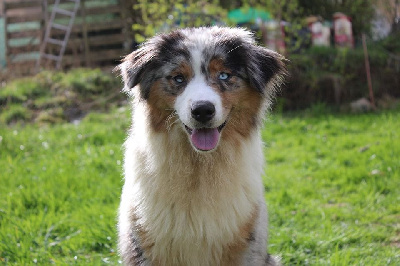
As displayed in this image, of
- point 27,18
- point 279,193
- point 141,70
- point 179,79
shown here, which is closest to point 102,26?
point 27,18

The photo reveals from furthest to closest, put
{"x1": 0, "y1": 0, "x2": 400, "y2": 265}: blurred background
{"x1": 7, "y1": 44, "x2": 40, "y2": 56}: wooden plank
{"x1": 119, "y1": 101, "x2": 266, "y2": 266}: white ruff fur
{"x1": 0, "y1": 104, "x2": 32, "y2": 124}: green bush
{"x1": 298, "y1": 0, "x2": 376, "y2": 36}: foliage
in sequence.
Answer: {"x1": 7, "y1": 44, "x2": 40, "y2": 56}: wooden plank, {"x1": 298, "y1": 0, "x2": 376, "y2": 36}: foliage, {"x1": 0, "y1": 104, "x2": 32, "y2": 124}: green bush, {"x1": 0, "y1": 0, "x2": 400, "y2": 265}: blurred background, {"x1": 119, "y1": 101, "x2": 266, "y2": 266}: white ruff fur

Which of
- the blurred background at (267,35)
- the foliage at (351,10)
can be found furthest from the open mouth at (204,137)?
the foliage at (351,10)

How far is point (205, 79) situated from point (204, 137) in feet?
1.11

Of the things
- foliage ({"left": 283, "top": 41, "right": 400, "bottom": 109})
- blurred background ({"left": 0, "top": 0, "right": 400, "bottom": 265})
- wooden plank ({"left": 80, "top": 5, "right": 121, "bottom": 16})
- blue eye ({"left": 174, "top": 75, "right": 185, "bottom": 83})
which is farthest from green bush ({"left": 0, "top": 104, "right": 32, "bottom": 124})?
blue eye ({"left": 174, "top": 75, "right": 185, "bottom": 83})

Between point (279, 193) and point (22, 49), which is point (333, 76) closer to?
point (279, 193)

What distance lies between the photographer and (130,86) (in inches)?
112

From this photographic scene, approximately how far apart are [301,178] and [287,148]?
1227 mm

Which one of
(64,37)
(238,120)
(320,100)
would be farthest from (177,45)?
→ (64,37)

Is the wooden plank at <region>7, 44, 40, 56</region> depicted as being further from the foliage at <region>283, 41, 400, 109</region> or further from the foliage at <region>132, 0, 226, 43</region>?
the foliage at <region>283, 41, 400, 109</region>

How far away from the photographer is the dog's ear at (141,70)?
112 inches

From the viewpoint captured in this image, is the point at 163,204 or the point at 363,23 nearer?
the point at 163,204

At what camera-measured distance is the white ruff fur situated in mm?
2832

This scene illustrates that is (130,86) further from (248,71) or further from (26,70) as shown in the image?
(26,70)

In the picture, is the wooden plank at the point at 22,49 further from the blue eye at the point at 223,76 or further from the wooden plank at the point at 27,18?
the blue eye at the point at 223,76
